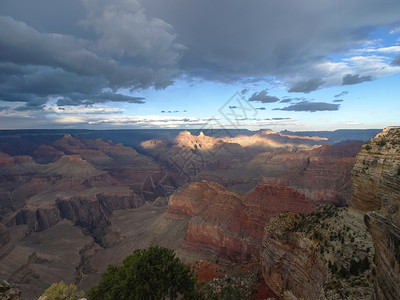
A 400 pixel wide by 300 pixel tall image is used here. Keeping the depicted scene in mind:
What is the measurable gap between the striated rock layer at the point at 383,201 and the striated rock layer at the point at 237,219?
29.2 m

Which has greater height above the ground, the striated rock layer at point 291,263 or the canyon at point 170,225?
the striated rock layer at point 291,263

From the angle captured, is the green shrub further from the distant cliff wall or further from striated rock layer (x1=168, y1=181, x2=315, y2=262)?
the distant cliff wall

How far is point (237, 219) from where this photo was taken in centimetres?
5103

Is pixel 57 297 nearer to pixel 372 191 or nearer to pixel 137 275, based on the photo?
pixel 137 275

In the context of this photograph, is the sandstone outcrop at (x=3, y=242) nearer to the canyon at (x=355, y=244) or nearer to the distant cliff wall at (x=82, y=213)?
the distant cliff wall at (x=82, y=213)

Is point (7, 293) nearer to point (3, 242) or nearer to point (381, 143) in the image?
point (381, 143)

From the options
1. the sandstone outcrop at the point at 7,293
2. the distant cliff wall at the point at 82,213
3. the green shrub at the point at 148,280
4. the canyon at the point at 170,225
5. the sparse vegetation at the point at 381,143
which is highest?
the sparse vegetation at the point at 381,143

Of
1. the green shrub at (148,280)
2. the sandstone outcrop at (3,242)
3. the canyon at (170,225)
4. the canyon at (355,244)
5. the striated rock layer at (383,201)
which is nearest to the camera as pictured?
the striated rock layer at (383,201)

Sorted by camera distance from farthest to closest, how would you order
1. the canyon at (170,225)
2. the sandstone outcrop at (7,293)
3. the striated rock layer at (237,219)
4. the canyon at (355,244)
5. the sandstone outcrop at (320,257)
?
the striated rock layer at (237,219), the canyon at (170,225), the sandstone outcrop at (320,257), the sandstone outcrop at (7,293), the canyon at (355,244)

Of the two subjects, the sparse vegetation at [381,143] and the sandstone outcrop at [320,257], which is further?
the sparse vegetation at [381,143]

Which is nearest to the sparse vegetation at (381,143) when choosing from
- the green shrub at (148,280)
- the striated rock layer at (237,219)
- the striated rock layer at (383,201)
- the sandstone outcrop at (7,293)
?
the striated rock layer at (383,201)

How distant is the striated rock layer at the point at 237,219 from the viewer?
155 feet

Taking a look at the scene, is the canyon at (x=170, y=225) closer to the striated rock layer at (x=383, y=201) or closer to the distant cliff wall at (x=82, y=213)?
the distant cliff wall at (x=82, y=213)

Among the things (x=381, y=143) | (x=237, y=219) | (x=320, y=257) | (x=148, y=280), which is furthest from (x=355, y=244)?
(x=237, y=219)
